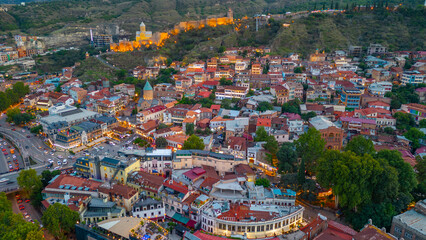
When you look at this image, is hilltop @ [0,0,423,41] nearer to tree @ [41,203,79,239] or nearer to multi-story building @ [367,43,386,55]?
multi-story building @ [367,43,386,55]

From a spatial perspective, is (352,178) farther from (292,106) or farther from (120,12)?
(120,12)

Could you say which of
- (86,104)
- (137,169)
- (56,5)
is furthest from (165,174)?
(56,5)

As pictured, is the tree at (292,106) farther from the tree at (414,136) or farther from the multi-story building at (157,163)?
the multi-story building at (157,163)

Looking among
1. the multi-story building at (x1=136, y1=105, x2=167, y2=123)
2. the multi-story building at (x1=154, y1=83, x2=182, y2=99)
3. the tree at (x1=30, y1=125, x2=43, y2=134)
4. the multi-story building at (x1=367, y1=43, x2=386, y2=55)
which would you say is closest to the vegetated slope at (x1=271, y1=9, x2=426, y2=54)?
the multi-story building at (x1=367, y1=43, x2=386, y2=55)

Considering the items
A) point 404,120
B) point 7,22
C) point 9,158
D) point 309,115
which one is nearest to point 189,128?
point 309,115

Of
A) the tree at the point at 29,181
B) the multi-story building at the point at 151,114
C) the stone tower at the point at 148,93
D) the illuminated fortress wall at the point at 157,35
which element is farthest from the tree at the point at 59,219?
the illuminated fortress wall at the point at 157,35
